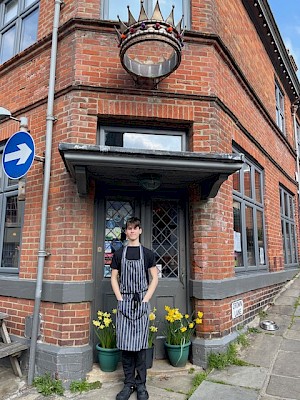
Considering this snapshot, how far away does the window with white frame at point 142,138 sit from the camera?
465cm

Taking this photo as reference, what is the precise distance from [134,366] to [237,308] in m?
2.06

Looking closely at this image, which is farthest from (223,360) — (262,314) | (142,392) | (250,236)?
(250,236)

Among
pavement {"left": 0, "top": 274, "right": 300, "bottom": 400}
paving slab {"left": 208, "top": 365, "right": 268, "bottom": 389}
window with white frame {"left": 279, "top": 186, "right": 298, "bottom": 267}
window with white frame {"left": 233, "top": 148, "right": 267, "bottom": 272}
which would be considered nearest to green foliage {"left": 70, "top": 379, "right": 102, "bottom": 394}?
pavement {"left": 0, "top": 274, "right": 300, "bottom": 400}

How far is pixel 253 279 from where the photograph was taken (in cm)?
555

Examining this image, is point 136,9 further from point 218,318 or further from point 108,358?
point 108,358

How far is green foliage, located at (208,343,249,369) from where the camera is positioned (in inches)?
158

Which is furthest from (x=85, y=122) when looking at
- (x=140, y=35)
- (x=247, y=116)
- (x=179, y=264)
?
(x=247, y=116)

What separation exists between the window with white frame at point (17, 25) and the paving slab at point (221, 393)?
5.98 m

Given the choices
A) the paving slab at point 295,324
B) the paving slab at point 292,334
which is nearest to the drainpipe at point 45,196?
the paving slab at point 292,334

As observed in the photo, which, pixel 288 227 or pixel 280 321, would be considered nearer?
pixel 280 321

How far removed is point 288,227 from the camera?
9227mm

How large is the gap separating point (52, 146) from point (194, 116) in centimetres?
211

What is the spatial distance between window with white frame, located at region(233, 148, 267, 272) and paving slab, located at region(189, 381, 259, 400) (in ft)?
6.84

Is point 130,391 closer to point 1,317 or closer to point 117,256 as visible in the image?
point 117,256
